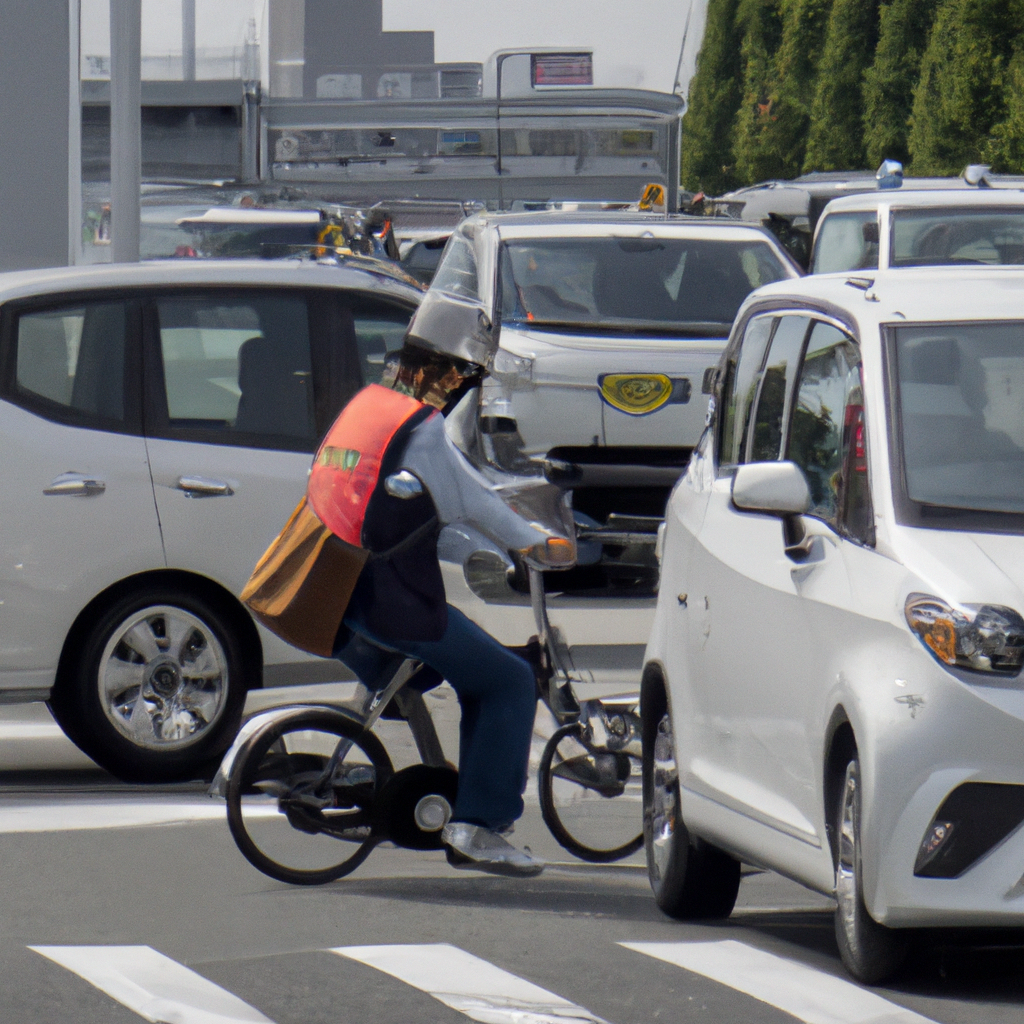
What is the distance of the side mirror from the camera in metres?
5.12

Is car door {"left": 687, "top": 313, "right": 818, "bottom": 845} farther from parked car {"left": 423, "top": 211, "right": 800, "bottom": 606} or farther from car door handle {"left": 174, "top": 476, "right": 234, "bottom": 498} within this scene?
parked car {"left": 423, "top": 211, "right": 800, "bottom": 606}

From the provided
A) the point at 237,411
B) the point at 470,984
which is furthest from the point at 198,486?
the point at 470,984

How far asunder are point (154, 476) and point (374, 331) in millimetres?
1035

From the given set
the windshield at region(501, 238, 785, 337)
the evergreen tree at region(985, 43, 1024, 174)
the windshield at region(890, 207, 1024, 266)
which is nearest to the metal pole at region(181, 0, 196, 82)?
the evergreen tree at region(985, 43, 1024, 174)

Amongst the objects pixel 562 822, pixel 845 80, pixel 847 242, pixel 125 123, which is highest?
pixel 845 80

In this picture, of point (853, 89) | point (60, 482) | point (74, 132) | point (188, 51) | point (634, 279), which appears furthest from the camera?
point (853, 89)

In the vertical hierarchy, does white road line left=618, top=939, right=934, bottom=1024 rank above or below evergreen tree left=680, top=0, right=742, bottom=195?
below

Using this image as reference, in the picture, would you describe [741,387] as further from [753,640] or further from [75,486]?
[75,486]

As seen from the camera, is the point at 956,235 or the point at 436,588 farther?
the point at 956,235

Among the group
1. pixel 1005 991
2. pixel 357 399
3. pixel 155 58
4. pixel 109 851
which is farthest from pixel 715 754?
pixel 155 58

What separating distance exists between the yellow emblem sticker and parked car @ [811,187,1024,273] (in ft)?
11.8

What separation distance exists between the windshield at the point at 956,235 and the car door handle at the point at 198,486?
7.83 metres

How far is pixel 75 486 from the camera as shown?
816 cm

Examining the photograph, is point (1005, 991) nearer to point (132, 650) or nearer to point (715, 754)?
point (715, 754)
